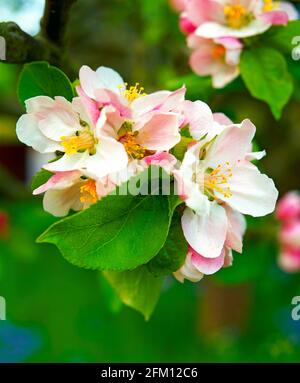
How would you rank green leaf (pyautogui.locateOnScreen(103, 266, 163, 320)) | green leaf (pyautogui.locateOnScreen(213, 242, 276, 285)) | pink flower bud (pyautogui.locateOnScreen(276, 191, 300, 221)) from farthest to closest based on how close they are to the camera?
pink flower bud (pyautogui.locateOnScreen(276, 191, 300, 221)), green leaf (pyautogui.locateOnScreen(213, 242, 276, 285)), green leaf (pyautogui.locateOnScreen(103, 266, 163, 320))

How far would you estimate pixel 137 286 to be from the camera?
0.73m

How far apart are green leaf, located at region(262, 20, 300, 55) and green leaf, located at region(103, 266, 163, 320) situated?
35 centimetres

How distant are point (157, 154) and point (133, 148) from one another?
3 cm

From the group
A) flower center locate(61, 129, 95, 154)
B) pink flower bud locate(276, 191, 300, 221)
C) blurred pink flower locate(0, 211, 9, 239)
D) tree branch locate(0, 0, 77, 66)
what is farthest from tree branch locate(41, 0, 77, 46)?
blurred pink flower locate(0, 211, 9, 239)

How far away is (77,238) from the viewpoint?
23.2 inches

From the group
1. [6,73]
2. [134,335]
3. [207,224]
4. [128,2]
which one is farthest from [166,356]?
[207,224]

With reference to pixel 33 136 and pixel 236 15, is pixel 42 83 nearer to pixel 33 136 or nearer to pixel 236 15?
pixel 33 136

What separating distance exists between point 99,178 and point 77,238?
0.05 metres

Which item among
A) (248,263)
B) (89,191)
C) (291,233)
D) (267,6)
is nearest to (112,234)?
(89,191)

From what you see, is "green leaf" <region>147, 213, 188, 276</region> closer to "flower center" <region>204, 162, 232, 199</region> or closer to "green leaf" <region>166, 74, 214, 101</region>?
"flower center" <region>204, 162, 232, 199</region>

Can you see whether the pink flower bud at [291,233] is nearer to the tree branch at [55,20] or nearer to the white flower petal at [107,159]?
the tree branch at [55,20]

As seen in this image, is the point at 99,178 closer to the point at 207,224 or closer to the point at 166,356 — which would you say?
the point at 207,224

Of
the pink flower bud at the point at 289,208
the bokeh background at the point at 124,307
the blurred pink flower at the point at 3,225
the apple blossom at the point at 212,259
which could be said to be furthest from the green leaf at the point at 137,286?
the blurred pink flower at the point at 3,225

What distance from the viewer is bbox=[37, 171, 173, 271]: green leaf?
587 mm
